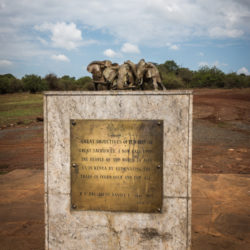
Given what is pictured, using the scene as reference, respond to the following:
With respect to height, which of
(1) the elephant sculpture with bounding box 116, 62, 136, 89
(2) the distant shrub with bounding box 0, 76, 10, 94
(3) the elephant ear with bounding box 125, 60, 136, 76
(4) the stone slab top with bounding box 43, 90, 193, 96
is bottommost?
(4) the stone slab top with bounding box 43, 90, 193, 96

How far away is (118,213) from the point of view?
214cm

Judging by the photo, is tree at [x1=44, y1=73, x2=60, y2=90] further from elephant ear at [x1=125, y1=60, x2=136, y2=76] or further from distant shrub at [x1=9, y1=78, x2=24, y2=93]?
elephant ear at [x1=125, y1=60, x2=136, y2=76]

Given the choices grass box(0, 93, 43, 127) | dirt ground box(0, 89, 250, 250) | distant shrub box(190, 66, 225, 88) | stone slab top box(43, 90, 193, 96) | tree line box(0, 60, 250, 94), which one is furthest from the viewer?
distant shrub box(190, 66, 225, 88)

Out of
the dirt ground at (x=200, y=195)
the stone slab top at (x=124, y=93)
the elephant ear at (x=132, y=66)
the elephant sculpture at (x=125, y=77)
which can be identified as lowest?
the dirt ground at (x=200, y=195)

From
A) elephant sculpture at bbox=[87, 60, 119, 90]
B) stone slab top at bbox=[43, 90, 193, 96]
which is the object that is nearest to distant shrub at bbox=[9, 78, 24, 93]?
elephant sculpture at bbox=[87, 60, 119, 90]

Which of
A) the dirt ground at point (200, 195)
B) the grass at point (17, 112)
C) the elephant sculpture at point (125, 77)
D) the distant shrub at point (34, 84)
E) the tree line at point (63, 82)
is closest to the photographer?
the elephant sculpture at point (125, 77)

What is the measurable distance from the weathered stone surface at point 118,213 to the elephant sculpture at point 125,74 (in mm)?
425

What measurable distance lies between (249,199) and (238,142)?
18.8 feet

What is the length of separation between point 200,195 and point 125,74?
100 inches

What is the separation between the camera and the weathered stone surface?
2080 mm

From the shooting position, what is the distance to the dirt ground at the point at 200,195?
9.45ft

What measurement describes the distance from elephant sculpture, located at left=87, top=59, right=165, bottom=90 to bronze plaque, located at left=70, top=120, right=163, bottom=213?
549 mm

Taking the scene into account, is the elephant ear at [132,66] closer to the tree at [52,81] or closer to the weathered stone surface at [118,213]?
the weathered stone surface at [118,213]

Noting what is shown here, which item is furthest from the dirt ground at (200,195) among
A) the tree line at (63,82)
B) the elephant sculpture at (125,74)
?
the tree line at (63,82)
